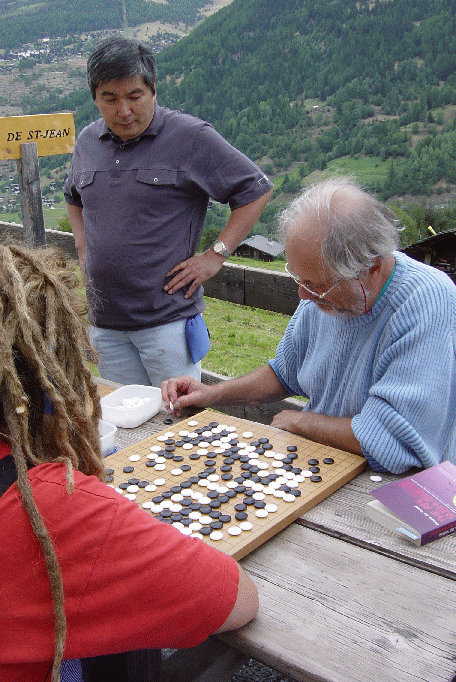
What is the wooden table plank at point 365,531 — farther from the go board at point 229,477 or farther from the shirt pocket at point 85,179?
the shirt pocket at point 85,179

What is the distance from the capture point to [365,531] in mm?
1569

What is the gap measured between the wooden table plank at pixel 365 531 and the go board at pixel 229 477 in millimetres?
37

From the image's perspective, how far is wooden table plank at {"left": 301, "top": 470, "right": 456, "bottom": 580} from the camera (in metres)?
1.46

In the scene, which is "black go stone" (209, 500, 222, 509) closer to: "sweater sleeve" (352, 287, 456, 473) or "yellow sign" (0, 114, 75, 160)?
"sweater sleeve" (352, 287, 456, 473)

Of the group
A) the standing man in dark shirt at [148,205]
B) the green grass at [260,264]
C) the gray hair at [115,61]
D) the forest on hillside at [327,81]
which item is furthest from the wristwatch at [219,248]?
the forest on hillside at [327,81]

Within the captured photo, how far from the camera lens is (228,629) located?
1216 mm

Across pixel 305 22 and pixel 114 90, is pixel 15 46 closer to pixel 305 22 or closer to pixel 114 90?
pixel 305 22

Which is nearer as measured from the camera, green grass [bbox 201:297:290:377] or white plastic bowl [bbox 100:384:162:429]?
white plastic bowl [bbox 100:384:162:429]

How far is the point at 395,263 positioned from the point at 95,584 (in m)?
1.51

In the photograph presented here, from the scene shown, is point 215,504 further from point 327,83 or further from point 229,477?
point 327,83

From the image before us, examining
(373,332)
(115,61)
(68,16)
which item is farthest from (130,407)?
(68,16)

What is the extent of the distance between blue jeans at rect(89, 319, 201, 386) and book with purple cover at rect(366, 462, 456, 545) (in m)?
1.62

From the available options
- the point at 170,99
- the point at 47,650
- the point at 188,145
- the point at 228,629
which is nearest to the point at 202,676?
the point at 228,629

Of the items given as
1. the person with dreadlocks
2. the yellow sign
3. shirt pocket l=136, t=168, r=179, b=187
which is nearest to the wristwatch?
shirt pocket l=136, t=168, r=179, b=187
